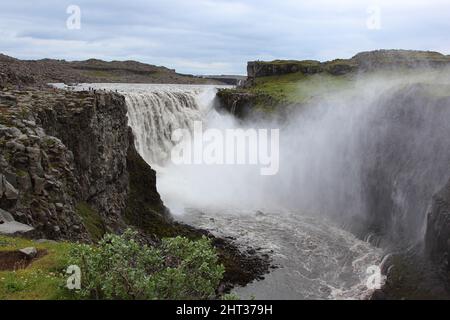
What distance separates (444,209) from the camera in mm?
29688

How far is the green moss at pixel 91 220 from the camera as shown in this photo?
30.4 metres

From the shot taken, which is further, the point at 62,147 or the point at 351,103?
the point at 351,103

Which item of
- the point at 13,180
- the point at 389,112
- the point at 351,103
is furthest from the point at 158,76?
the point at 13,180

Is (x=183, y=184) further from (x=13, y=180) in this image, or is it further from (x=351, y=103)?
(x=13, y=180)

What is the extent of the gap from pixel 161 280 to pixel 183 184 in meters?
A: 45.4

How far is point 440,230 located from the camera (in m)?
29.5

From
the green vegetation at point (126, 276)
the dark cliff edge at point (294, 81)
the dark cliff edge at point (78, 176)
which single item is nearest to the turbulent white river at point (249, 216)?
the dark cliff edge at point (78, 176)

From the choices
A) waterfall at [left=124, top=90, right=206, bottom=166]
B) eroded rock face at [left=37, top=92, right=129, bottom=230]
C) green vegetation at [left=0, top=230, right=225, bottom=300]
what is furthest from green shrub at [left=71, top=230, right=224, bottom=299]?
waterfall at [left=124, top=90, right=206, bottom=166]

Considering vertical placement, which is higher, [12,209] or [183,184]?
[12,209]

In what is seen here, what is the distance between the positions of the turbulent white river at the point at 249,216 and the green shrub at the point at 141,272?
17716 millimetres

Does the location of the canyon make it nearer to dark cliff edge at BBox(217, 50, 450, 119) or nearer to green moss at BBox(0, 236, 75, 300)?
green moss at BBox(0, 236, 75, 300)
